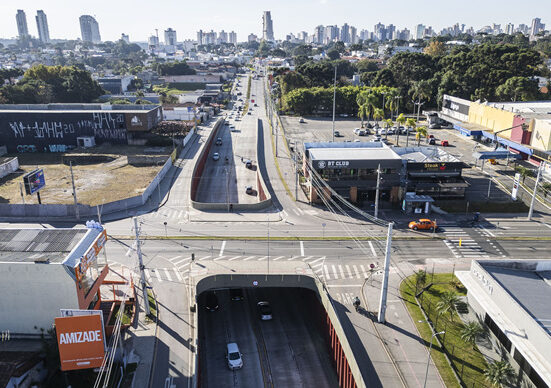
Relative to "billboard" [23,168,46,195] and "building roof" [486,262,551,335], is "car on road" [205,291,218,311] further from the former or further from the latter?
"billboard" [23,168,46,195]

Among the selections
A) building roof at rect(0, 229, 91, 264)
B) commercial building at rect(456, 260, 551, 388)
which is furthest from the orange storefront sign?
commercial building at rect(456, 260, 551, 388)

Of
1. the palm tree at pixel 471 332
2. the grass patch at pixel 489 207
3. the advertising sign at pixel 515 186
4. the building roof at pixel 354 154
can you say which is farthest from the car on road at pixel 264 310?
the advertising sign at pixel 515 186

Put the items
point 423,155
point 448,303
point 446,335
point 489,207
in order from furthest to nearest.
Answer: point 423,155 < point 489,207 < point 448,303 < point 446,335

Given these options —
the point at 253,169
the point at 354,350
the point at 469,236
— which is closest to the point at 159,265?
the point at 354,350

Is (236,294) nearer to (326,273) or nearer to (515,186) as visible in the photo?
(326,273)

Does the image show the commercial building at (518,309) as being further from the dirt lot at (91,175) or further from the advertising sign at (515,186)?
the dirt lot at (91,175)

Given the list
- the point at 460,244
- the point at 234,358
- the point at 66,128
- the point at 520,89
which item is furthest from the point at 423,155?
the point at 66,128
